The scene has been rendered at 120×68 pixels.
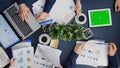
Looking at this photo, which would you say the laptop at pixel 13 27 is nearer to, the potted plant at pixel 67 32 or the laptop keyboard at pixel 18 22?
the laptop keyboard at pixel 18 22

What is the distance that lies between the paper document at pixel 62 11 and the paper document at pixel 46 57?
7.2 inches

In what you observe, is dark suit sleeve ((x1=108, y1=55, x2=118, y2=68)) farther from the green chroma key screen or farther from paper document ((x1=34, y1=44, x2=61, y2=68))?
paper document ((x1=34, y1=44, x2=61, y2=68))

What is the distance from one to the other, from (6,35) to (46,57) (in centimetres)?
27

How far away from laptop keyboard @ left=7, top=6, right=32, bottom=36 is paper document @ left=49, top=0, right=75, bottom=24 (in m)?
0.17

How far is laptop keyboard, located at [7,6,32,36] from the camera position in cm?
196

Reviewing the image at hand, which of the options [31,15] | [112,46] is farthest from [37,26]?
[112,46]

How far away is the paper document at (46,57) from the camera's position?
2.00m

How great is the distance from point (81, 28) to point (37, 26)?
0.87 feet

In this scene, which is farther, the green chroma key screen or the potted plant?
the green chroma key screen

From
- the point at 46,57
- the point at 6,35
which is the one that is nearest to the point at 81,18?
the point at 46,57

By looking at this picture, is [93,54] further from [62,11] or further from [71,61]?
[62,11]

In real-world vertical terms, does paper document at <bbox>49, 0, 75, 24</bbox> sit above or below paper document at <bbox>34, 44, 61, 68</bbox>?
above

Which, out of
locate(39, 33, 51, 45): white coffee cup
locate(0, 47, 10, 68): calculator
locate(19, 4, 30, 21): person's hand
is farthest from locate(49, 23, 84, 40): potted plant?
locate(0, 47, 10, 68): calculator

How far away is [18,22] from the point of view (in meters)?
1.97
